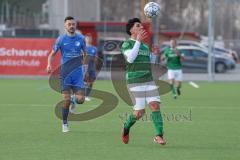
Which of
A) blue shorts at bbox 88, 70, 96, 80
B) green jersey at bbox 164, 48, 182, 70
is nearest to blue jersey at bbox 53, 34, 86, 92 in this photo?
blue shorts at bbox 88, 70, 96, 80

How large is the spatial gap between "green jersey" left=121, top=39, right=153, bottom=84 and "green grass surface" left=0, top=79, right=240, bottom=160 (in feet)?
3.70

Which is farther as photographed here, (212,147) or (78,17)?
(78,17)

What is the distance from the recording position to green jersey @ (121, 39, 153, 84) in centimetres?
1266

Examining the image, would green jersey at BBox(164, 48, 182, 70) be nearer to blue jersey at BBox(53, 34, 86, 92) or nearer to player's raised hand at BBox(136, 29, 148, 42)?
blue jersey at BBox(53, 34, 86, 92)

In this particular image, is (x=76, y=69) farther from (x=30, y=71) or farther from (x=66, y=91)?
(x=30, y=71)

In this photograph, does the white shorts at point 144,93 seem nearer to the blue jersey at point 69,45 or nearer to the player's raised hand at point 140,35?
the player's raised hand at point 140,35

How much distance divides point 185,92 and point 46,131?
14.7m

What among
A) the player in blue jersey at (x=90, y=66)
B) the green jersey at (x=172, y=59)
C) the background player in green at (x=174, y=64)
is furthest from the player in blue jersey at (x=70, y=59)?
the green jersey at (x=172, y=59)

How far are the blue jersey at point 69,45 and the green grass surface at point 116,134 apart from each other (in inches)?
59.5

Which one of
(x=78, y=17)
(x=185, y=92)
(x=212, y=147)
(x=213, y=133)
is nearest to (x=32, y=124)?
(x=213, y=133)

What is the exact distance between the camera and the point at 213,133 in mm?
14914

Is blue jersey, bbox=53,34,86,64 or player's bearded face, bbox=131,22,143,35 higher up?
player's bearded face, bbox=131,22,143,35

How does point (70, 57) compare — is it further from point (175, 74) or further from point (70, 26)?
point (175, 74)

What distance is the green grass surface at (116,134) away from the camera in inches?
464
